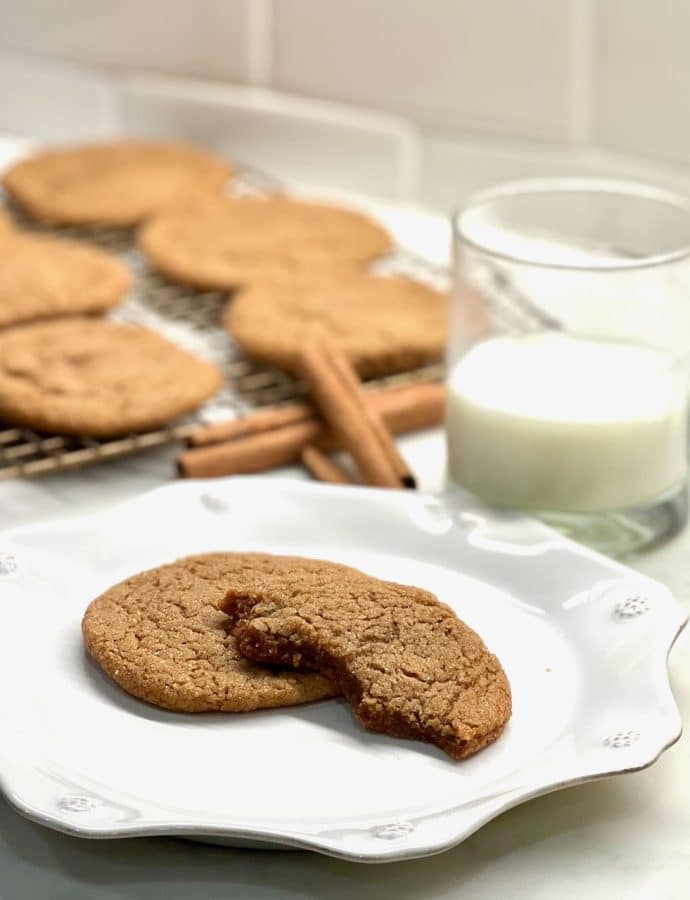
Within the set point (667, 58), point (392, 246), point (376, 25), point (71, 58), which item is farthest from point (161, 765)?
point (71, 58)

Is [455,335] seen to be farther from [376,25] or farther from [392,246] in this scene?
[376,25]

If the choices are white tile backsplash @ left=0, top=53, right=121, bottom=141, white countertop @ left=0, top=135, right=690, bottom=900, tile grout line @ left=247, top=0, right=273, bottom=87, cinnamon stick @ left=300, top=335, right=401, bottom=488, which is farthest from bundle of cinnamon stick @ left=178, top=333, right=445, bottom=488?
white tile backsplash @ left=0, top=53, right=121, bottom=141

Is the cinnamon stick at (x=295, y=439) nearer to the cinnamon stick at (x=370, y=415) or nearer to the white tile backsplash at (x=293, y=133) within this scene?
the cinnamon stick at (x=370, y=415)

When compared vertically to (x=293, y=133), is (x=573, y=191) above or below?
above

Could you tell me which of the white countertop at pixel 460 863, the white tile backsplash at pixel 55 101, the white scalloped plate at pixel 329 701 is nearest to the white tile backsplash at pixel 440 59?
the white tile backsplash at pixel 55 101

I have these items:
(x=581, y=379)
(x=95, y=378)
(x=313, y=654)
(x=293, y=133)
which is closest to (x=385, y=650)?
(x=313, y=654)

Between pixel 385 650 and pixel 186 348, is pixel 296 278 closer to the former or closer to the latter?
pixel 186 348
